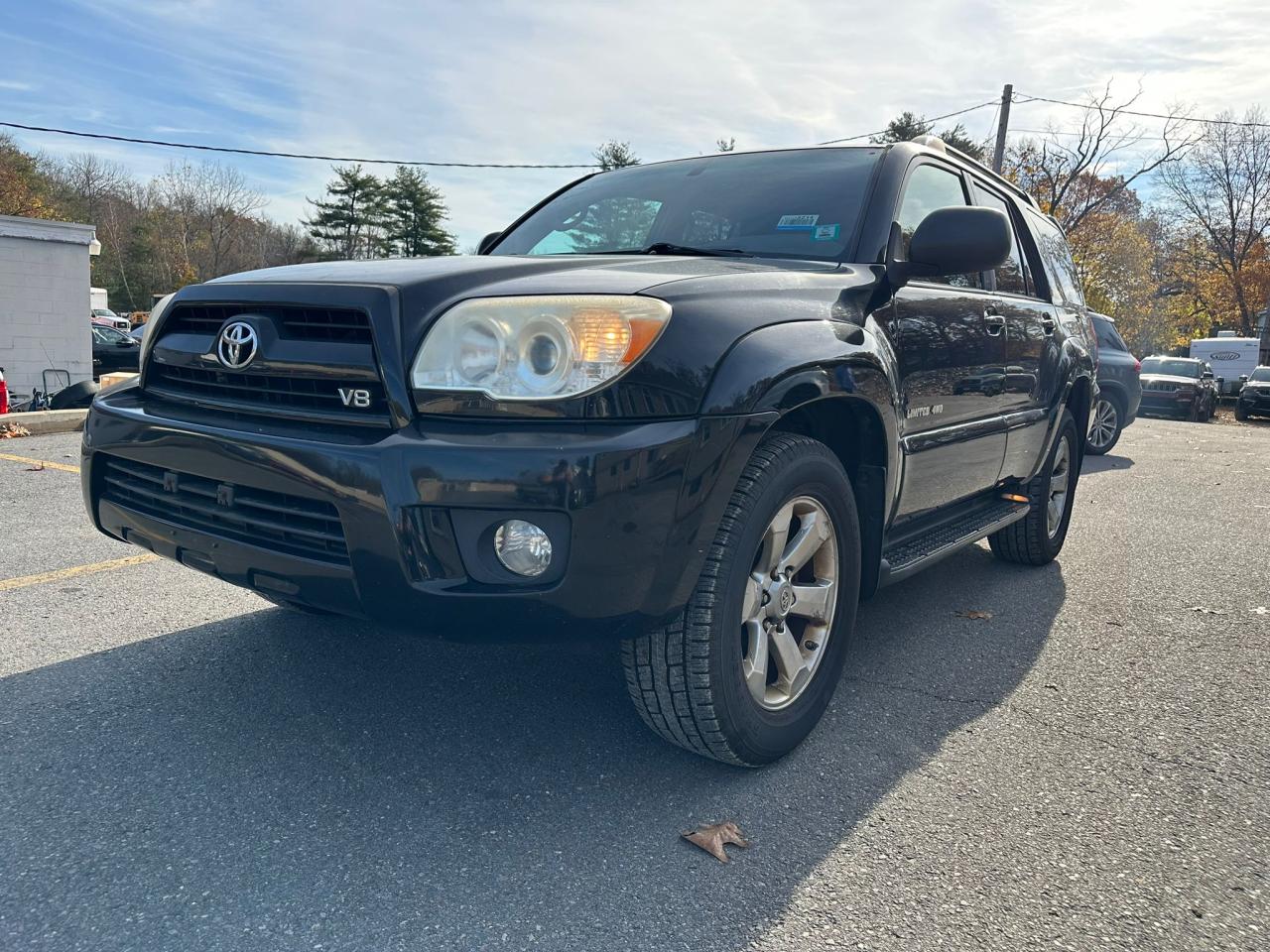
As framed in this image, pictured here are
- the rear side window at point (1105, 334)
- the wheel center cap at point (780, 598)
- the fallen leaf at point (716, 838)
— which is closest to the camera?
the fallen leaf at point (716, 838)

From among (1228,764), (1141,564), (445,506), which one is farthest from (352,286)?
(1141,564)

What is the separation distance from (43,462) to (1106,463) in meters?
9.77

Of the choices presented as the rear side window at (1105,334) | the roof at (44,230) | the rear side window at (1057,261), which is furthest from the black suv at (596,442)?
the roof at (44,230)

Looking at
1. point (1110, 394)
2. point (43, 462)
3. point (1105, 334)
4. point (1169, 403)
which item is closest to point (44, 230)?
point (43, 462)

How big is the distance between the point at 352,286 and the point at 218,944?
1.36 meters

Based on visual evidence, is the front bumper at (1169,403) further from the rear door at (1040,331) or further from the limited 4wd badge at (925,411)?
the limited 4wd badge at (925,411)

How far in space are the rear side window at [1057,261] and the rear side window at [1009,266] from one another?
10.6 inches

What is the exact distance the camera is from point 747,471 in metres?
2.21

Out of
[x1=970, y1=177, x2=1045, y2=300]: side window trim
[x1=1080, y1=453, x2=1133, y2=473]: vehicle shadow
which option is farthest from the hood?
[x1=1080, y1=453, x2=1133, y2=473]: vehicle shadow

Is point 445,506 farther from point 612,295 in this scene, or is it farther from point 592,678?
point 592,678

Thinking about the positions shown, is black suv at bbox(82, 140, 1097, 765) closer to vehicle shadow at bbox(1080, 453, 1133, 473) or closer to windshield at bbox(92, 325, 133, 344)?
vehicle shadow at bbox(1080, 453, 1133, 473)

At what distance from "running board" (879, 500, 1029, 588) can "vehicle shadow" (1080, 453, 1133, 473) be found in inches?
220

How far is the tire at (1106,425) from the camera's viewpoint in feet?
35.0

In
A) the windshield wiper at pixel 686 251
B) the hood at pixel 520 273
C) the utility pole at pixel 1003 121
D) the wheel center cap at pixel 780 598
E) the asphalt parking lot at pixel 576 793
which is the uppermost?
the utility pole at pixel 1003 121
